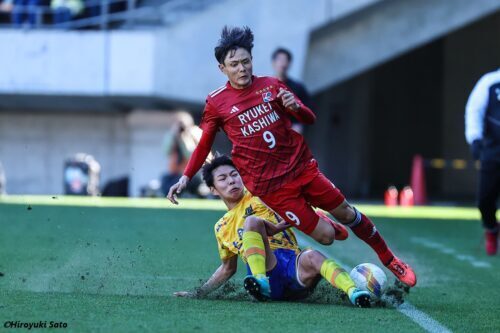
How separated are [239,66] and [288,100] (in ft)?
1.69

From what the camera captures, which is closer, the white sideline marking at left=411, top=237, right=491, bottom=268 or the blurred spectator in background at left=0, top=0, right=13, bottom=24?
the white sideline marking at left=411, top=237, right=491, bottom=268

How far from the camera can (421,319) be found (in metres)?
6.93

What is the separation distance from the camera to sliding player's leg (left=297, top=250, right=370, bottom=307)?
7262mm

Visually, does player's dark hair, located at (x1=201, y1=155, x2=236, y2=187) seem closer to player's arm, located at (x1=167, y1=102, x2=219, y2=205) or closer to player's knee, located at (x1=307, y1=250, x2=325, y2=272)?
player's arm, located at (x1=167, y1=102, x2=219, y2=205)

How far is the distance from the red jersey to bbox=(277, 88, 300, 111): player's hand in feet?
0.65

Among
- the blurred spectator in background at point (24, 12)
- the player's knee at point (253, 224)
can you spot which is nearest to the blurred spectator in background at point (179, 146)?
the blurred spectator in background at point (24, 12)

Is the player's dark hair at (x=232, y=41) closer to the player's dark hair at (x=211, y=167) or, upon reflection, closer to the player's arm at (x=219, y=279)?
the player's dark hair at (x=211, y=167)

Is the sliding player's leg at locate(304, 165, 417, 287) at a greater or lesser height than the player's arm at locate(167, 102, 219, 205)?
lesser

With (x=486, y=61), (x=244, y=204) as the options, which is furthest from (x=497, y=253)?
(x=486, y=61)

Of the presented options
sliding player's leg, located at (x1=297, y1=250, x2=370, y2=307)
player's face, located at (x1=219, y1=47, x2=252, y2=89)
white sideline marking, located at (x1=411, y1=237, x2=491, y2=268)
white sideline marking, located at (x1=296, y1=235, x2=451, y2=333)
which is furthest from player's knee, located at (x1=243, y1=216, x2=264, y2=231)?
white sideline marking, located at (x1=411, y1=237, x2=491, y2=268)

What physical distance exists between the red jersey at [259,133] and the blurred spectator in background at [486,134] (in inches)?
158

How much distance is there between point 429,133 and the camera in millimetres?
36531

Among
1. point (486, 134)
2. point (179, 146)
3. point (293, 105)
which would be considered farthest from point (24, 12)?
point (293, 105)

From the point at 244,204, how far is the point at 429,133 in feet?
95.6
